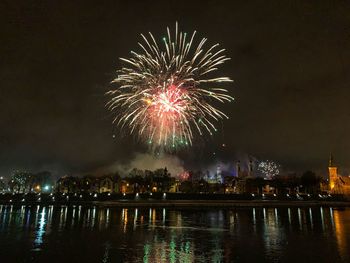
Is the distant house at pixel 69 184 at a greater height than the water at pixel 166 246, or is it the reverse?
the distant house at pixel 69 184

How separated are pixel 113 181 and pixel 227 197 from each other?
231 feet

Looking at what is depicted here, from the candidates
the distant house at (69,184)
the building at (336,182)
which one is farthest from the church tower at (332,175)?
the distant house at (69,184)

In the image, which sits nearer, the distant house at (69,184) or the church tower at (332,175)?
the distant house at (69,184)

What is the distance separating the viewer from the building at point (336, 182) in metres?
160

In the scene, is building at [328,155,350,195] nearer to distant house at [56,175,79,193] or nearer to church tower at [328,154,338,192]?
church tower at [328,154,338,192]

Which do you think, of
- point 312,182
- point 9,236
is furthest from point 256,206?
point 312,182

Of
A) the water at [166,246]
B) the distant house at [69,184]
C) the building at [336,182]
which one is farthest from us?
the building at [336,182]

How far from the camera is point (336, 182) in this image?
17238 cm

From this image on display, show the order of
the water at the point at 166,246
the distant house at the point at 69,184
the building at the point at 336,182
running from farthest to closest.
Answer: the building at the point at 336,182 → the distant house at the point at 69,184 → the water at the point at 166,246

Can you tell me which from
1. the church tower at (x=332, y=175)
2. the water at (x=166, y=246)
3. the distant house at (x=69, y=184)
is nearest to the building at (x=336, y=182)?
the church tower at (x=332, y=175)

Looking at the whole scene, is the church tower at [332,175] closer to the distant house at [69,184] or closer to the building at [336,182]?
the building at [336,182]

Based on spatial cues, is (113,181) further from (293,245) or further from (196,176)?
(293,245)

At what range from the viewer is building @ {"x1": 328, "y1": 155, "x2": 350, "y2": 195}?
15993 cm

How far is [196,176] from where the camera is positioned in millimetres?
191250
